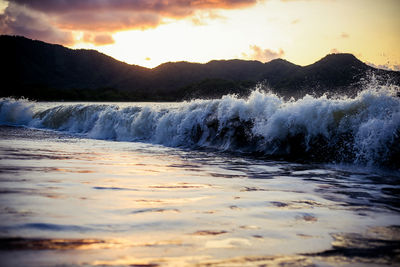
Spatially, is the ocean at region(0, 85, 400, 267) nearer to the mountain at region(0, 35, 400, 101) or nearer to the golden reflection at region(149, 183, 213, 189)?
the golden reflection at region(149, 183, 213, 189)

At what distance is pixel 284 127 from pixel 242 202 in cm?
651

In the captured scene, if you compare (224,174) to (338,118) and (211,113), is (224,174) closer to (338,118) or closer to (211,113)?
(338,118)

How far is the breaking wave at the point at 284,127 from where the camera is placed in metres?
7.86

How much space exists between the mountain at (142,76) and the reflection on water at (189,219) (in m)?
48.7

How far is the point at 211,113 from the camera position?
43.7 ft

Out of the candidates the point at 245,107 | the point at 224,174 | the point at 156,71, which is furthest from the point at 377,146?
→ the point at 156,71

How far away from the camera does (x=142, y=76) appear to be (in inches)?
3701

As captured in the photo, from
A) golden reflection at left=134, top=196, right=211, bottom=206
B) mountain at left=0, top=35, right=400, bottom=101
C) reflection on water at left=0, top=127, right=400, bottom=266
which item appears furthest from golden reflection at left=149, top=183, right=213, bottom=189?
mountain at left=0, top=35, right=400, bottom=101

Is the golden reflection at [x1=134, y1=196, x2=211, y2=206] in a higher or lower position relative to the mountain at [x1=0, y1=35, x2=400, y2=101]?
lower

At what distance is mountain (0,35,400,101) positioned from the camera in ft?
192

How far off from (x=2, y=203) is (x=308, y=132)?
7947 millimetres

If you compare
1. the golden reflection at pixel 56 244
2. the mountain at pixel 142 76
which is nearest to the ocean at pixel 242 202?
the golden reflection at pixel 56 244

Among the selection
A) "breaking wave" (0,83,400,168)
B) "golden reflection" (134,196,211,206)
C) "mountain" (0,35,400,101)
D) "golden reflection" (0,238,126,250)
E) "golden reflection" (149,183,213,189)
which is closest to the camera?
"golden reflection" (0,238,126,250)

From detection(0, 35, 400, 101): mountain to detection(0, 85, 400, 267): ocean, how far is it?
144 ft
